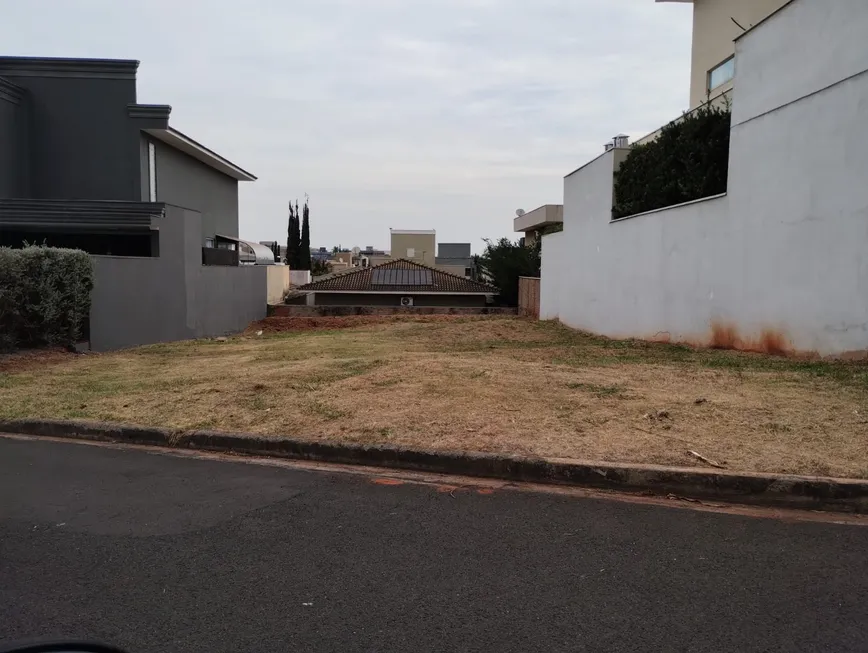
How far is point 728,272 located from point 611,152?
248 inches

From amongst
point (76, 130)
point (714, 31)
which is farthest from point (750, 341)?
point (76, 130)

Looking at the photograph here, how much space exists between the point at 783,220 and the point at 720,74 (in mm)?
11795

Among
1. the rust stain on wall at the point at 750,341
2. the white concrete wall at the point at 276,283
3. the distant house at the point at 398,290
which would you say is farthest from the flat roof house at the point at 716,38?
the white concrete wall at the point at 276,283

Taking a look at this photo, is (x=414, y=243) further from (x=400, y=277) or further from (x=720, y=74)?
(x=720, y=74)

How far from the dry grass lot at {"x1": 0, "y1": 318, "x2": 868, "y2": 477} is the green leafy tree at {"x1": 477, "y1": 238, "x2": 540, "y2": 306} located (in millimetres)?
24548

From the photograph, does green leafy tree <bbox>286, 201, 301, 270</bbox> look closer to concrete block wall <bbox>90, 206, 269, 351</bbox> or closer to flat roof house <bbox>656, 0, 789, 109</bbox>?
concrete block wall <bbox>90, 206, 269, 351</bbox>

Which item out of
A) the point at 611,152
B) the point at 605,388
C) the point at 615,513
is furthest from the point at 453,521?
the point at 611,152

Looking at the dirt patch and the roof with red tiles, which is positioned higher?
the roof with red tiles

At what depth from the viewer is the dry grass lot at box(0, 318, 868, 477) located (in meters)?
5.79

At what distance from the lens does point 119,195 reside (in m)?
24.4

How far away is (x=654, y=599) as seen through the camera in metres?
3.53

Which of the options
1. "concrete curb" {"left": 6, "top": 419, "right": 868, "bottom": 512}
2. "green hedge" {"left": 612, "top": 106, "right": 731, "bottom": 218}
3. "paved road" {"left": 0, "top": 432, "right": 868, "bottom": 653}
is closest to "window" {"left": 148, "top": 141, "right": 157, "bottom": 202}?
"green hedge" {"left": 612, "top": 106, "right": 731, "bottom": 218}

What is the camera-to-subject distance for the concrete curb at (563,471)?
4836 millimetres

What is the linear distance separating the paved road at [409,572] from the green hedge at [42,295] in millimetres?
8263
